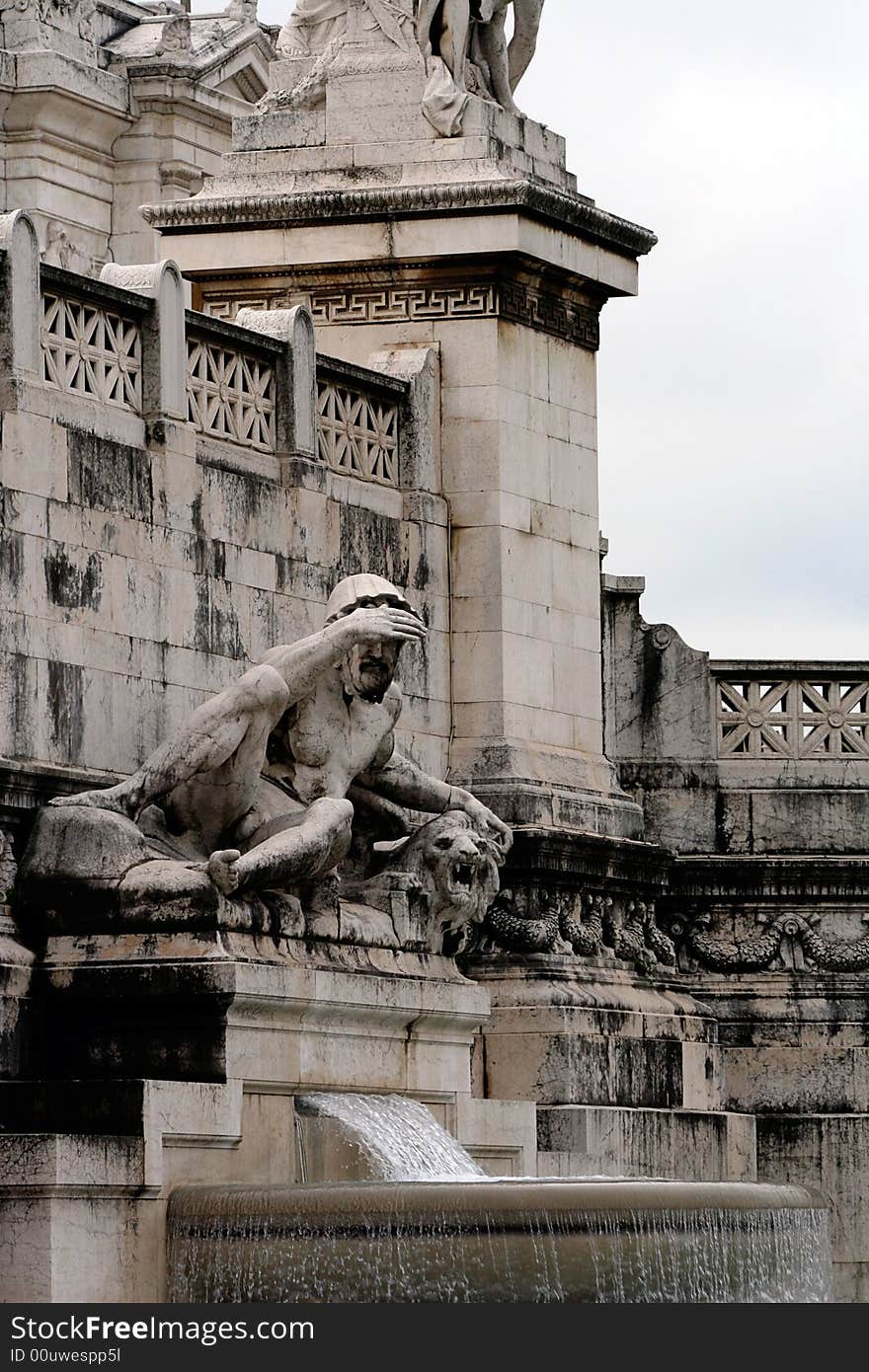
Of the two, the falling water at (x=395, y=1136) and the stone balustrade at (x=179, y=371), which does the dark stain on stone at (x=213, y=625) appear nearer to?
the stone balustrade at (x=179, y=371)

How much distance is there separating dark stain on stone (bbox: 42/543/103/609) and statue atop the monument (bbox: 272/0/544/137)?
486 cm

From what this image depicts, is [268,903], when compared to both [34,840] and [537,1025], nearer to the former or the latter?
[34,840]

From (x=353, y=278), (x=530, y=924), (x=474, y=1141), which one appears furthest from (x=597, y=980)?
(x=353, y=278)

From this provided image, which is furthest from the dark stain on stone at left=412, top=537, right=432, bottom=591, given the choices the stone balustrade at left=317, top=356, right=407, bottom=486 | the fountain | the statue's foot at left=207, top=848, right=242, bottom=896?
the fountain

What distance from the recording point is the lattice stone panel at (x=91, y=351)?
23.2 meters

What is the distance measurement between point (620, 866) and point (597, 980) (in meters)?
0.85

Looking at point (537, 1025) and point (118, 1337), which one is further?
point (537, 1025)

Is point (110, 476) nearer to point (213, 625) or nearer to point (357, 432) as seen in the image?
point (213, 625)

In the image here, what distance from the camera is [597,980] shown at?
26.5 meters

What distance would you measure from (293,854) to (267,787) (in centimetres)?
95

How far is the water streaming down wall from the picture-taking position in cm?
1964

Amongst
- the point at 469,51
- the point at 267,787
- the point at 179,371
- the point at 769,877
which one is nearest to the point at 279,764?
the point at 267,787

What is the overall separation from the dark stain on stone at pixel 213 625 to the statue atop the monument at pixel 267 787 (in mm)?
945

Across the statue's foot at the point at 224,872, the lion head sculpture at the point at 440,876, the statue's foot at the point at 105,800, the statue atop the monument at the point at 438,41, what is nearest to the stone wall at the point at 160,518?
the statue's foot at the point at 105,800
